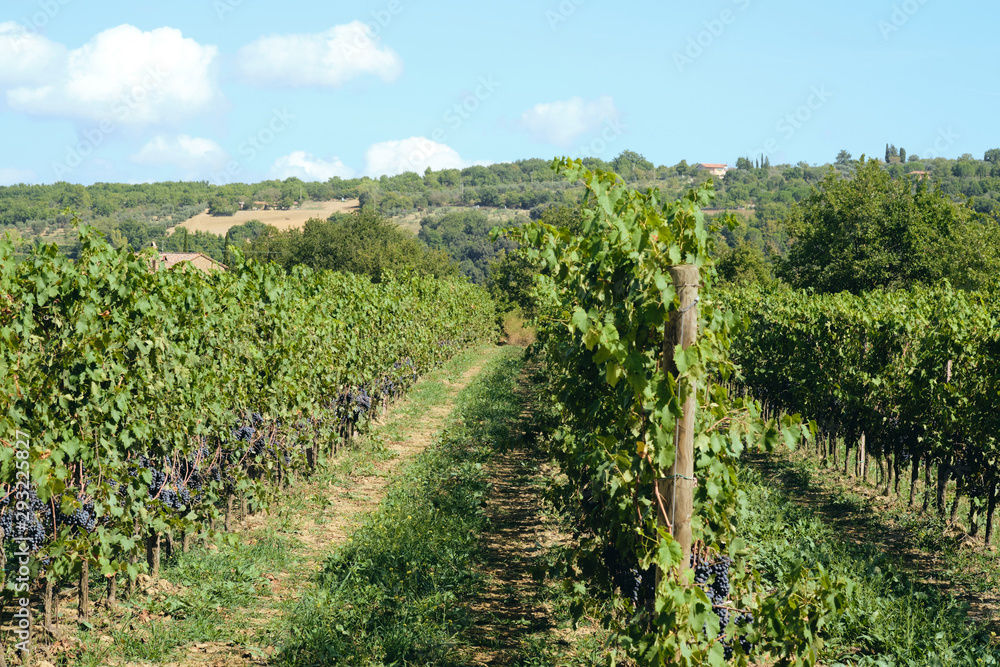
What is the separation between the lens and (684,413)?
3.53 m

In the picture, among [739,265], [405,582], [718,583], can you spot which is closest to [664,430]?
[718,583]

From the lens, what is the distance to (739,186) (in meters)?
123

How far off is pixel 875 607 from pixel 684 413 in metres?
4.01

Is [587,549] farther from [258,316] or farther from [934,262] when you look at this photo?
[934,262]

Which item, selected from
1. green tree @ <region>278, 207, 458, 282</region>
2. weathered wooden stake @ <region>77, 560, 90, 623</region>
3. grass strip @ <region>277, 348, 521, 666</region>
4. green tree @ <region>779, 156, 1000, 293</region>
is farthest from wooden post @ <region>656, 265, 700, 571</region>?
green tree @ <region>278, 207, 458, 282</region>

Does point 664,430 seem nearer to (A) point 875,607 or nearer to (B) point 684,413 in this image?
(B) point 684,413

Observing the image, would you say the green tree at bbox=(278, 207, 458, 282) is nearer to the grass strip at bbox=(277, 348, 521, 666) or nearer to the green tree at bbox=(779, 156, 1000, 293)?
the green tree at bbox=(779, 156, 1000, 293)

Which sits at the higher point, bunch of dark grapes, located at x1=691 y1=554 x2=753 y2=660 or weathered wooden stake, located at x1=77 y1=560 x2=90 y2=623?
bunch of dark grapes, located at x1=691 y1=554 x2=753 y2=660

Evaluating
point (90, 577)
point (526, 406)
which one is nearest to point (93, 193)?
point (526, 406)

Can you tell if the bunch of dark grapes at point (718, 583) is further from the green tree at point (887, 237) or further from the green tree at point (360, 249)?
the green tree at point (360, 249)

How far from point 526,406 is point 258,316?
9845 mm

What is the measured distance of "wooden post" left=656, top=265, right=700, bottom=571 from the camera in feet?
11.4

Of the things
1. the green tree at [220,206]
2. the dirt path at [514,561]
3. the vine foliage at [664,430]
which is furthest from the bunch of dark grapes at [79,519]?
the green tree at [220,206]

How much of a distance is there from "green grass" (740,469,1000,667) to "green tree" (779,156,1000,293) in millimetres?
26660
